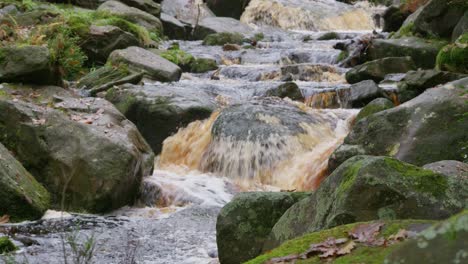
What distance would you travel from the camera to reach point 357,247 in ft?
8.48

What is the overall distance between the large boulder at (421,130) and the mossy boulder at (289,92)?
162 inches

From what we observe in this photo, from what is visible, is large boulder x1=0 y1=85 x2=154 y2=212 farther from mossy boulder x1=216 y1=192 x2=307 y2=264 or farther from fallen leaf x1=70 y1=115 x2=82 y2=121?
mossy boulder x1=216 y1=192 x2=307 y2=264

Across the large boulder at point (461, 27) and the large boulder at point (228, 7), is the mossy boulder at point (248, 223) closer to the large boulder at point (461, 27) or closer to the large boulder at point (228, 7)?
the large boulder at point (461, 27)

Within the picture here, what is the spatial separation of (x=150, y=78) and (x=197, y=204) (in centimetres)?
621

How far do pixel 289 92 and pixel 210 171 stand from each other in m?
3.27

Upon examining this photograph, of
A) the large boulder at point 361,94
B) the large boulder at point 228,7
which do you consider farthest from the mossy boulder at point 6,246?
the large boulder at point 228,7

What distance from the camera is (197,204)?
7969 millimetres

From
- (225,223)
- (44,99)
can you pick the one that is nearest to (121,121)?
(44,99)

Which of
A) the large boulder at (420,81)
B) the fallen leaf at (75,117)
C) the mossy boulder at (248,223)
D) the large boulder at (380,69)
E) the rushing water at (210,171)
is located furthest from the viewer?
the large boulder at (380,69)

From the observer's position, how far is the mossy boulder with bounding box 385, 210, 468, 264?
4.58 feet

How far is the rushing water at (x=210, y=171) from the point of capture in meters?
6.04

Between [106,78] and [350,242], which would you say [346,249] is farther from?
[106,78]

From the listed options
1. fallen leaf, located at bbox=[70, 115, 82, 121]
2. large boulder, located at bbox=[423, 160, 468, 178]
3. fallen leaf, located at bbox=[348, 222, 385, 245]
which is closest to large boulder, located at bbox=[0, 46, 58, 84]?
fallen leaf, located at bbox=[70, 115, 82, 121]

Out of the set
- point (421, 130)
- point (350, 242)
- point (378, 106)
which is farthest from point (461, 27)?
point (350, 242)
